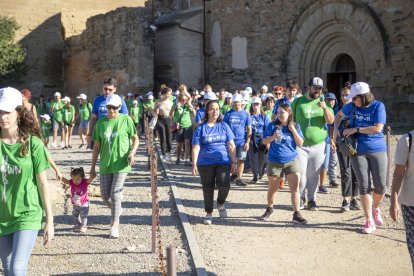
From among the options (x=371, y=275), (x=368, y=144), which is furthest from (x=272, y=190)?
(x=371, y=275)

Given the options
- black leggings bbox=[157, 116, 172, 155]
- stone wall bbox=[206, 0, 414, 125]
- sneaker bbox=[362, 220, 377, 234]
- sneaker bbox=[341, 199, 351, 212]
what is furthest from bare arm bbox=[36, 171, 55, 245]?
stone wall bbox=[206, 0, 414, 125]

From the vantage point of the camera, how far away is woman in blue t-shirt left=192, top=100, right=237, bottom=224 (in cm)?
731

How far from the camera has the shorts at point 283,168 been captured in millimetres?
7270

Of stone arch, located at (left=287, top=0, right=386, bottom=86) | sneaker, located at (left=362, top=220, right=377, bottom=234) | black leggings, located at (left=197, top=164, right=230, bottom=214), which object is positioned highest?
stone arch, located at (left=287, top=0, right=386, bottom=86)

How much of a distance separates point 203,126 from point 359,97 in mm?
2084

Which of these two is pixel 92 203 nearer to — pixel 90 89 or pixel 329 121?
pixel 329 121

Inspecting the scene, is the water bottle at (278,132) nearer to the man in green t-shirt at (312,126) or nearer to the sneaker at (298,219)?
the man in green t-shirt at (312,126)

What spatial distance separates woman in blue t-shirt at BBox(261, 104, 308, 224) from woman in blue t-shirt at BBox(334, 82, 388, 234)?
817 mm

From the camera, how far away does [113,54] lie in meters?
26.0

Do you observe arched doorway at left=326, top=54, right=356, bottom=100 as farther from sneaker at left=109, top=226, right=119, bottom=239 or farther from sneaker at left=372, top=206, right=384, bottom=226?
sneaker at left=109, top=226, right=119, bottom=239

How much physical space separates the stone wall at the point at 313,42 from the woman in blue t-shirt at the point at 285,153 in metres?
10.2

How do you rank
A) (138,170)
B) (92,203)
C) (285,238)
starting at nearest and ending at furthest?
(285,238)
(92,203)
(138,170)

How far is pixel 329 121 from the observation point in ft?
25.7

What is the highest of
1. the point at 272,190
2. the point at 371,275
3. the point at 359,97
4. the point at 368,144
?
the point at 359,97
